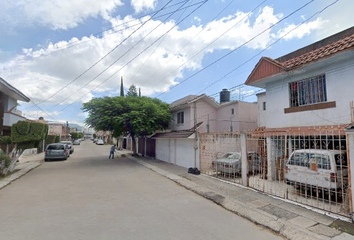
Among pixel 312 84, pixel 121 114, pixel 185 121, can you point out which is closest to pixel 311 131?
pixel 312 84

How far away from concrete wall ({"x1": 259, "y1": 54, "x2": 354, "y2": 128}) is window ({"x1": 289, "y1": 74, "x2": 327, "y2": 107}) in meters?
0.20

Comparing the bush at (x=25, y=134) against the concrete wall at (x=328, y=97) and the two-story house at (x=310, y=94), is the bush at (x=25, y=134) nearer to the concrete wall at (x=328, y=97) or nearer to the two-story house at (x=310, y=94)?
the two-story house at (x=310, y=94)

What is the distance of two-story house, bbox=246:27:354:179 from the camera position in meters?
7.64

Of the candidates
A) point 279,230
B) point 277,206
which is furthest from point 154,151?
point 279,230

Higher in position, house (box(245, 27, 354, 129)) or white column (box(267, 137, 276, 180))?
house (box(245, 27, 354, 129))

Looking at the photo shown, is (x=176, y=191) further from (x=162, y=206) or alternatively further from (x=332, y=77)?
(x=332, y=77)

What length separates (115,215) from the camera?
585cm

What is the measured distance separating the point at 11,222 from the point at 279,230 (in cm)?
653

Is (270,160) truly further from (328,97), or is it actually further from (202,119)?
(202,119)

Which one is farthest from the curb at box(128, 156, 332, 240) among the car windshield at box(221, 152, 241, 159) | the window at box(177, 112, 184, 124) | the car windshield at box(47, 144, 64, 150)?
the car windshield at box(47, 144, 64, 150)

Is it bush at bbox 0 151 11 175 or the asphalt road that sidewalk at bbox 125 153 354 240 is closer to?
the asphalt road

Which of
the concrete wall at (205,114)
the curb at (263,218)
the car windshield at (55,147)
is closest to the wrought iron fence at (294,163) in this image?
the curb at (263,218)

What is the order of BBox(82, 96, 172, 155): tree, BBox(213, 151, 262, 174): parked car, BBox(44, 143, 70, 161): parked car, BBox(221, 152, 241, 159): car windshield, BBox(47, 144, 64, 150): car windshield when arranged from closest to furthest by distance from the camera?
BBox(213, 151, 262, 174): parked car, BBox(221, 152, 241, 159): car windshield, BBox(82, 96, 172, 155): tree, BBox(44, 143, 70, 161): parked car, BBox(47, 144, 64, 150): car windshield

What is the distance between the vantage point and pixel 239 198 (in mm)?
7703
